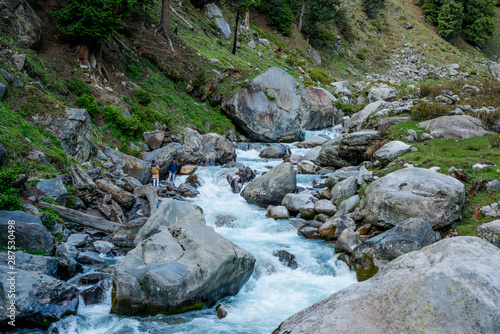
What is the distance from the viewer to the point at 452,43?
7231cm

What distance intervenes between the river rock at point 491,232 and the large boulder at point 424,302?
19.0 ft

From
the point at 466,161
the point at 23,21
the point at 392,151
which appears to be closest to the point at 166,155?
the point at 23,21

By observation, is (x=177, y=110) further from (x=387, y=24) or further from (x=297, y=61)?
(x=387, y=24)

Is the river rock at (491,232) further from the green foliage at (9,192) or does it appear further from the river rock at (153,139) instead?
the river rock at (153,139)

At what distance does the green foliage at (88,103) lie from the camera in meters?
20.7

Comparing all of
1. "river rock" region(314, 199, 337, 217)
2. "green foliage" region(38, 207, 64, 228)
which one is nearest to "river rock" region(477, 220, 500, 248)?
"river rock" region(314, 199, 337, 217)

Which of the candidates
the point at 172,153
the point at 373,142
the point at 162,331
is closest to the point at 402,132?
the point at 373,142

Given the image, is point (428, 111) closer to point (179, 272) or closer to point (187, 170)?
point (187, 170)

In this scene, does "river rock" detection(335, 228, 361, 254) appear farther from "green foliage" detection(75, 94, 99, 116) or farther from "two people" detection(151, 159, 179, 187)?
"green foliage" detection(75, 94, 99, 116)

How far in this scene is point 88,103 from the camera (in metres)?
20.9

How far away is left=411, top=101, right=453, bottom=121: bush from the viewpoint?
73.9 ft

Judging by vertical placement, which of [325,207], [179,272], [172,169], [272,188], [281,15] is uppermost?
[281,15]

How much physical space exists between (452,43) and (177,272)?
277ft

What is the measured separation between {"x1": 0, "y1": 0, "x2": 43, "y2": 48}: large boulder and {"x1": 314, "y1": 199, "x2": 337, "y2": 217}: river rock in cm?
1981
